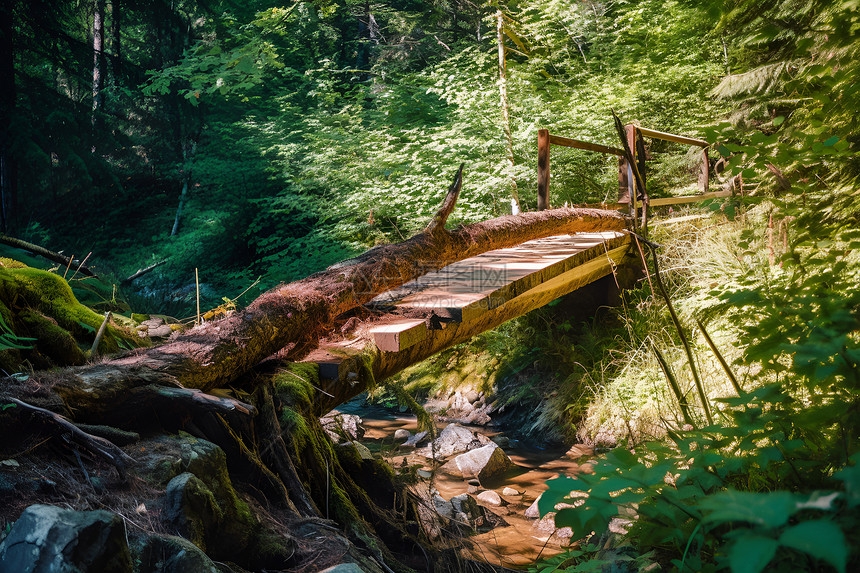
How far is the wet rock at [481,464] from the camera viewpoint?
5.40m

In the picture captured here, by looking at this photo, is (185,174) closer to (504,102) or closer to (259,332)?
(504,102)

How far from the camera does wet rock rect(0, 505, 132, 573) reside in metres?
0.96

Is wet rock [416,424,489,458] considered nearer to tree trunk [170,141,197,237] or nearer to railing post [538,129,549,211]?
railing post [538,129,549,211]

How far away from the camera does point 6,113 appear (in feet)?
29.9

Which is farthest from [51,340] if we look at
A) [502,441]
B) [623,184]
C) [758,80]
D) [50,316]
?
[758,80]

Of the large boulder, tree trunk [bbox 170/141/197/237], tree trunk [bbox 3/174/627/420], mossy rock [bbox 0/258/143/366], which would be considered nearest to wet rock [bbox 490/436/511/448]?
tree trunk [bbox 3/174/627/420]

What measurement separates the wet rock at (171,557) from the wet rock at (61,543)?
0.48 ft

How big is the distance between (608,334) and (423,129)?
6.76 metres

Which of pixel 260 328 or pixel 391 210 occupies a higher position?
pixel 391 210

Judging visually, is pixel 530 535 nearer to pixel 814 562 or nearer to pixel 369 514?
pixel 369 514

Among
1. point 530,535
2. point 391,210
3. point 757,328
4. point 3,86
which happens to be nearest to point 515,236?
point 530,535

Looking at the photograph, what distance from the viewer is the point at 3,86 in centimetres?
889

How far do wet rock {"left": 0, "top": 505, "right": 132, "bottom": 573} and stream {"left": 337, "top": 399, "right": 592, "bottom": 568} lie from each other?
1708 mm

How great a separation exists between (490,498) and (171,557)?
156 inches
